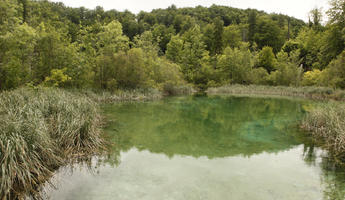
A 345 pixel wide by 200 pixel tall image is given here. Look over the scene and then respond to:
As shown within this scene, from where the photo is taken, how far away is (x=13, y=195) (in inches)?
170

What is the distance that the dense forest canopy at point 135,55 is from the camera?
1437 centimetres

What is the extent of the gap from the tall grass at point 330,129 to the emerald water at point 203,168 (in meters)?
0.39

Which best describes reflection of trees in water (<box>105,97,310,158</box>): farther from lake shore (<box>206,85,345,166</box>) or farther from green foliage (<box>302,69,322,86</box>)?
green foliage (<box>302,69,322,86</box>)

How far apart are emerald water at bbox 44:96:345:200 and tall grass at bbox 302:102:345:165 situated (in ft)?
1.29

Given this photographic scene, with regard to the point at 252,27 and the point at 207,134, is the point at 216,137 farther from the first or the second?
the point at 252,27

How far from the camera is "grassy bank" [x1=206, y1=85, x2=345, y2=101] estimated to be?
76.7ft

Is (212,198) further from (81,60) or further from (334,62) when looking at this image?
(334,62)

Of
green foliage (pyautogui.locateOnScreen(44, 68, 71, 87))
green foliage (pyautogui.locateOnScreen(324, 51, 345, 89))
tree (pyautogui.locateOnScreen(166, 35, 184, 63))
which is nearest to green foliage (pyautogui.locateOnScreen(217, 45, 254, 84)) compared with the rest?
tree (pyautogui.locateOnScreen(166, 35, 184, 63))

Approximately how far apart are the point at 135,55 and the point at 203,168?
18.0 metres

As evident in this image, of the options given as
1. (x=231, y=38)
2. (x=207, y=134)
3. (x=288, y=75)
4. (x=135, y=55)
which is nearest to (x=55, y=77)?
(x=135, y=55)

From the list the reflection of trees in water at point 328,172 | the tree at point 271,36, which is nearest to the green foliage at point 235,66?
the tree at point 271,36

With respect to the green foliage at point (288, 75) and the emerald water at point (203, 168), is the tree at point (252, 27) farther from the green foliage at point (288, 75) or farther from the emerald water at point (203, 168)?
the emerald water at point (203, 168)

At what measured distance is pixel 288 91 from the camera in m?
29.1

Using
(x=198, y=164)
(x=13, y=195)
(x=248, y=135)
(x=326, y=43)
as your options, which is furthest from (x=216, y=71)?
(x=13, y=195)
